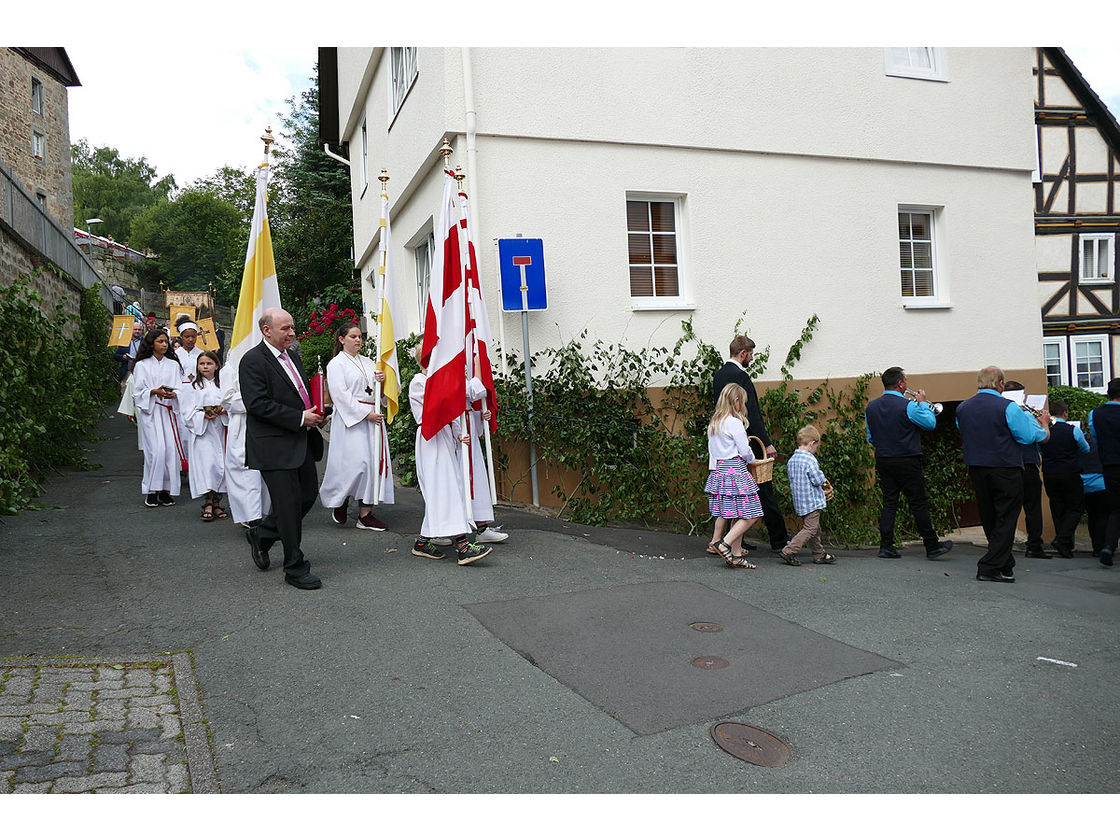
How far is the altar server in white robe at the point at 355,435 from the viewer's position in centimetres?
834

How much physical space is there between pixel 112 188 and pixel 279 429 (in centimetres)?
8733

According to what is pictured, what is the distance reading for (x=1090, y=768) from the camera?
390cm

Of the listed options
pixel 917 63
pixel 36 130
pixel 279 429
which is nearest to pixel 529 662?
pixel 279 429

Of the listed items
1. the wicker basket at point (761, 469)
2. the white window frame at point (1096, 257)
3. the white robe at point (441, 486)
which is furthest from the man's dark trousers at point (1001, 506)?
the white window frame at point (1096, 257)

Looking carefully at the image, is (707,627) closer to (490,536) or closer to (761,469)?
(761,469)

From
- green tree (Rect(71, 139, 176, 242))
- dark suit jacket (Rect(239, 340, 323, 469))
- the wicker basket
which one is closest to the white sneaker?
dark suit jacket (Rect(239, 340, 323, 469))

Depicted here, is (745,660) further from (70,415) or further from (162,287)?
(162,287)

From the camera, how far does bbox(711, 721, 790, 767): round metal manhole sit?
3887 mm

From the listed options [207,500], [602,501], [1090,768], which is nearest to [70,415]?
[207,500]

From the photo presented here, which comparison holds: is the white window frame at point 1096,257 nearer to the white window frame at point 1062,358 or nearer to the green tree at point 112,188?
the white window frame at point 1062,358

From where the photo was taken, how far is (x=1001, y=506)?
26.1 ft

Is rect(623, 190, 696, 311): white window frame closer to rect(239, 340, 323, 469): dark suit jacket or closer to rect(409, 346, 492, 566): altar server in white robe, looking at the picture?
rect(409, 346, 492, 566): altar server in white robe

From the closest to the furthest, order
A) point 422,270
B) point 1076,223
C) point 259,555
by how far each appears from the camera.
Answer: point 259,555 → point 422,270 → point 1076,223

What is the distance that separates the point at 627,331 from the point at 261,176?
461 centimetres
